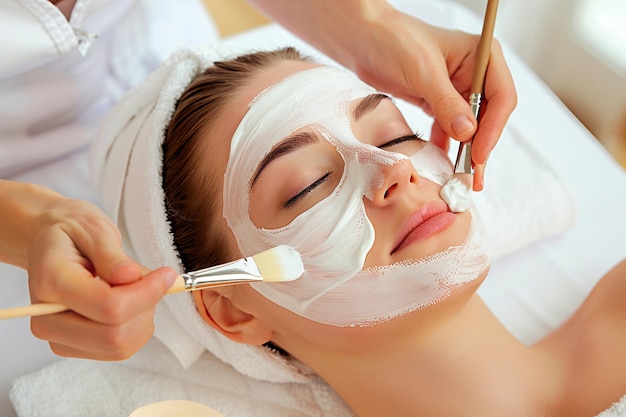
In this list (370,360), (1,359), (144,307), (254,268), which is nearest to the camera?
(144,307)

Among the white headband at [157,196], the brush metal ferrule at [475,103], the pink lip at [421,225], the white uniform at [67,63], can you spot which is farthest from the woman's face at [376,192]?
the white uniform at [67,63]

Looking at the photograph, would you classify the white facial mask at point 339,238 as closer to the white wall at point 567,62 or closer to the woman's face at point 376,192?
the woman's face at point 376,192

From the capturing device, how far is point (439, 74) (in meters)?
1.13

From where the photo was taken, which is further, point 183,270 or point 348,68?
point 348,68

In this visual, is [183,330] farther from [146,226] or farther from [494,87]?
[494,87]

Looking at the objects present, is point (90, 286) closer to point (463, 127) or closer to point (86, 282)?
point (86, 282)

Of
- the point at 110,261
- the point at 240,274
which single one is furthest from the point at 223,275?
the point at 110,261

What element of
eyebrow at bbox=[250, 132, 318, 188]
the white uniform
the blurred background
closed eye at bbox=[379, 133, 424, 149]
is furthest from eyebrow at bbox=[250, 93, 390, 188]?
the blurred background

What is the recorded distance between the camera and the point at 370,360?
1.03 meters

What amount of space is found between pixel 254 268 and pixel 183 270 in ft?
0.97

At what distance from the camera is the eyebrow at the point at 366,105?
41.3 inches

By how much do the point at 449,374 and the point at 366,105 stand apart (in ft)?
1.39

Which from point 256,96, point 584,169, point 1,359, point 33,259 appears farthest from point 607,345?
point 1,359

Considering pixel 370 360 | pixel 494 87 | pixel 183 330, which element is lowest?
pixel 183 330
